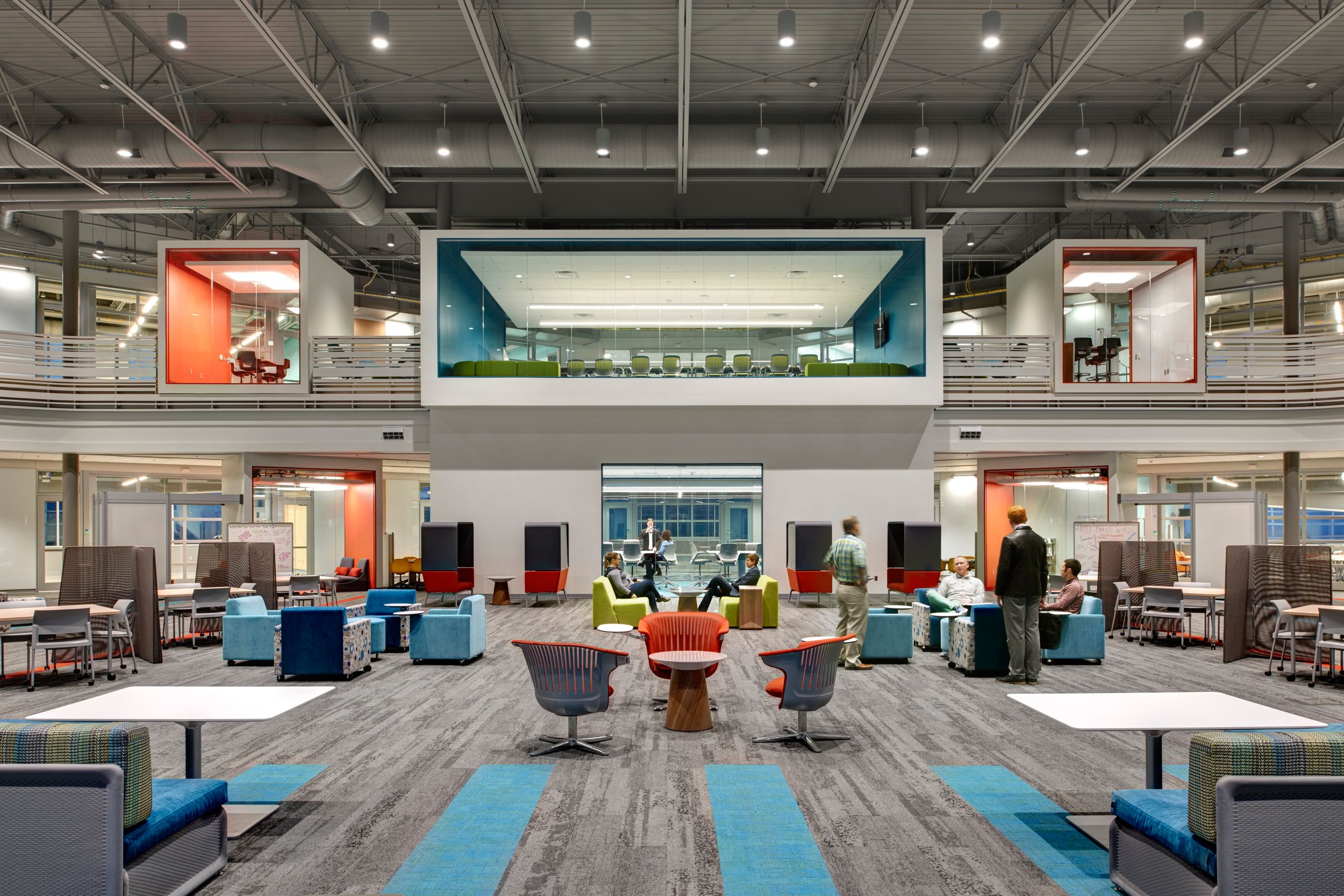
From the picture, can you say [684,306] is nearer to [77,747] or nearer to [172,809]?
[172,809]

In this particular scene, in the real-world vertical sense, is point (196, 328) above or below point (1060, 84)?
below

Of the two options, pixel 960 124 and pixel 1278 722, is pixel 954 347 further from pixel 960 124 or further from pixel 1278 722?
pixel 1278 722

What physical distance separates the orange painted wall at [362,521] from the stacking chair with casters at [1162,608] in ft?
49.2

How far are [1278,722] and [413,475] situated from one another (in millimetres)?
21761

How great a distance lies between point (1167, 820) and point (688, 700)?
12.2 feet

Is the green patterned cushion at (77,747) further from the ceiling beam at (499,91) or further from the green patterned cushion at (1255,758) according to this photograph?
the ceiling beam at (499,91)

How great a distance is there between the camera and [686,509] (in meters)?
16.4

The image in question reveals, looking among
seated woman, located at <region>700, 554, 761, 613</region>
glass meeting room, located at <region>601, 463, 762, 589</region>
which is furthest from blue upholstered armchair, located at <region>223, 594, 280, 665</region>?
glass meeting room, located at <region>601, 463, 762, 589</region>

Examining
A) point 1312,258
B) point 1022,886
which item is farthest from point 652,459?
point 1312,258

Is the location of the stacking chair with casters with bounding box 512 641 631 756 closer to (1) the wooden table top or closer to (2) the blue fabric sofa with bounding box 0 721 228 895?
(2) the blue fabric sofa with bounding box 0 721 228 895

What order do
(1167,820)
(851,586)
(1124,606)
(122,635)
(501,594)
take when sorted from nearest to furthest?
1. (1167,820)
2. (851,586)
3. (122,635)
4. (1124,606)
5. (501,594)

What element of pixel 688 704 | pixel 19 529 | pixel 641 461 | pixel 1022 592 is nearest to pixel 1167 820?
pixel 688 704

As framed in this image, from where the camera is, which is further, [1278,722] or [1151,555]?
[1151,555]

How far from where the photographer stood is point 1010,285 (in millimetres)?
18703
